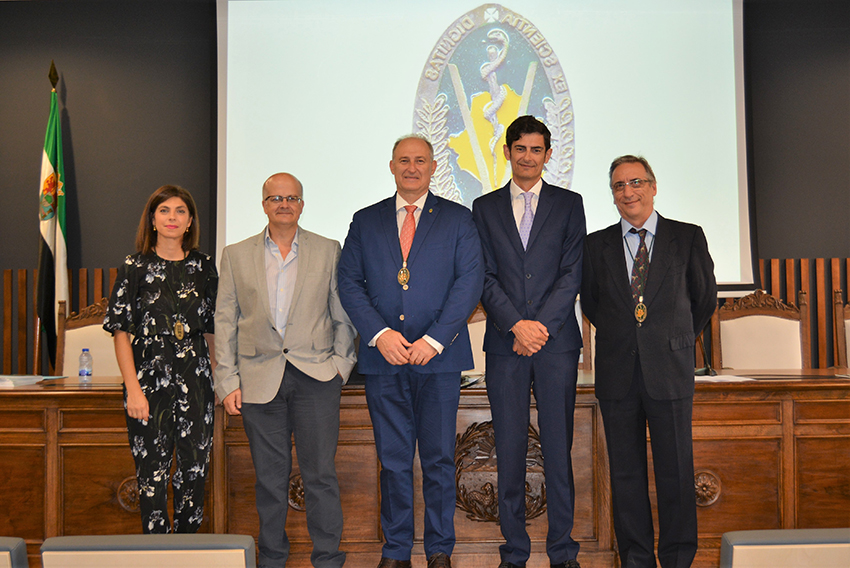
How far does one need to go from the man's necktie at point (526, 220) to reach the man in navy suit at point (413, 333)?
0.19 metres

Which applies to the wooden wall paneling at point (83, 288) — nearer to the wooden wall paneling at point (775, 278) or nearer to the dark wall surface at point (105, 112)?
the dark wall surface at point (105, 112)

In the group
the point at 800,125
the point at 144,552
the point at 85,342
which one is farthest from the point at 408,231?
the point at 800,125

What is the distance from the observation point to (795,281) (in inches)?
189

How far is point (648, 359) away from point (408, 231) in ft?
3.38

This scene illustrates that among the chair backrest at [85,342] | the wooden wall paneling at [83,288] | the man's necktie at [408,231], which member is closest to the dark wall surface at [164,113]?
the wooden wall paneling at [83,288]

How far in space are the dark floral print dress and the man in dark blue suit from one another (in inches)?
43.6

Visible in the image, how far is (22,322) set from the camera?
4.82m

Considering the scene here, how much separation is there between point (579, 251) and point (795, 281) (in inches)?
132

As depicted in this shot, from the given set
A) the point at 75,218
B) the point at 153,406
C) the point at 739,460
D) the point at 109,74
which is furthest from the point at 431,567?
the point at 109,74

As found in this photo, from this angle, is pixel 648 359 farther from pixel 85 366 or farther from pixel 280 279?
pixel 85 366

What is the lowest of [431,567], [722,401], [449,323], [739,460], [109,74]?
[431,567]

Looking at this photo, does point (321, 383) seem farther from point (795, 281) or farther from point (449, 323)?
point (795, 281)

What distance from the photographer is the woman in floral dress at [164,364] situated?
220 cm

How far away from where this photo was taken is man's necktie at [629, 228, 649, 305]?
2307mm
